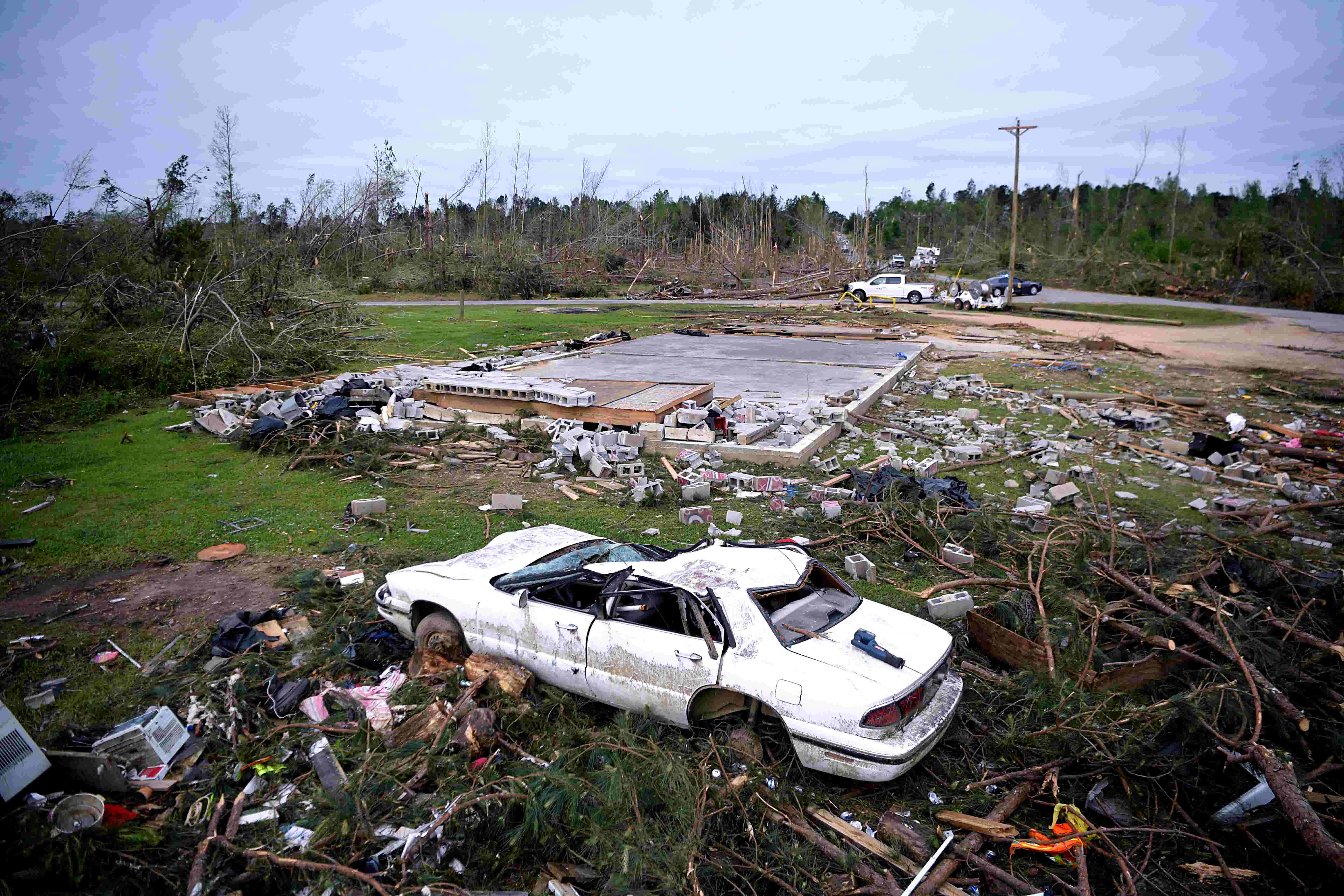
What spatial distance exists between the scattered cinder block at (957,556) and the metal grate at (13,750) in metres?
6.82

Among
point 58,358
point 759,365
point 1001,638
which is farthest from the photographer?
point 759,365

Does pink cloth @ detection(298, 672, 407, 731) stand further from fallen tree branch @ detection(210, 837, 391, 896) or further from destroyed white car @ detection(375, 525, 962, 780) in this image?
fallen tree branch @ detection(210, 837, 391, 896)

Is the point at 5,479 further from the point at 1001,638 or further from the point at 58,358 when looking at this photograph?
the point at 1001,638

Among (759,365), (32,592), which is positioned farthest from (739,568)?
(759,365)

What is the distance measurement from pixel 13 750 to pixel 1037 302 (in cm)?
4085

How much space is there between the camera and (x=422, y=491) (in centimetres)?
945

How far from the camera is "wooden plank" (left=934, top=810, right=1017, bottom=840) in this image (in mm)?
3695

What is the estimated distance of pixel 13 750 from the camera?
3.65 meters

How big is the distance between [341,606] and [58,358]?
1282cm

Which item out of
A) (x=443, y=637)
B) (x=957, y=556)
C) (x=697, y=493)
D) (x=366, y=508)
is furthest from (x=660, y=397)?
(x=443, y=637)

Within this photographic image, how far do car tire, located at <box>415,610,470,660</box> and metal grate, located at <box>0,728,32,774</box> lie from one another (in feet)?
6.89

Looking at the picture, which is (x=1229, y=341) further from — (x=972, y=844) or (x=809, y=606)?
(x=972, y=844)

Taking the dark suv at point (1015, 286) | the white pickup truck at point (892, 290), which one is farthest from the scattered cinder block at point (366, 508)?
the dark suv at point (1015, 286)

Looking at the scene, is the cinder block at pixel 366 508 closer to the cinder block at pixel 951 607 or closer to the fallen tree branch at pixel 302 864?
the fallen tree branch at pixel 302 864
